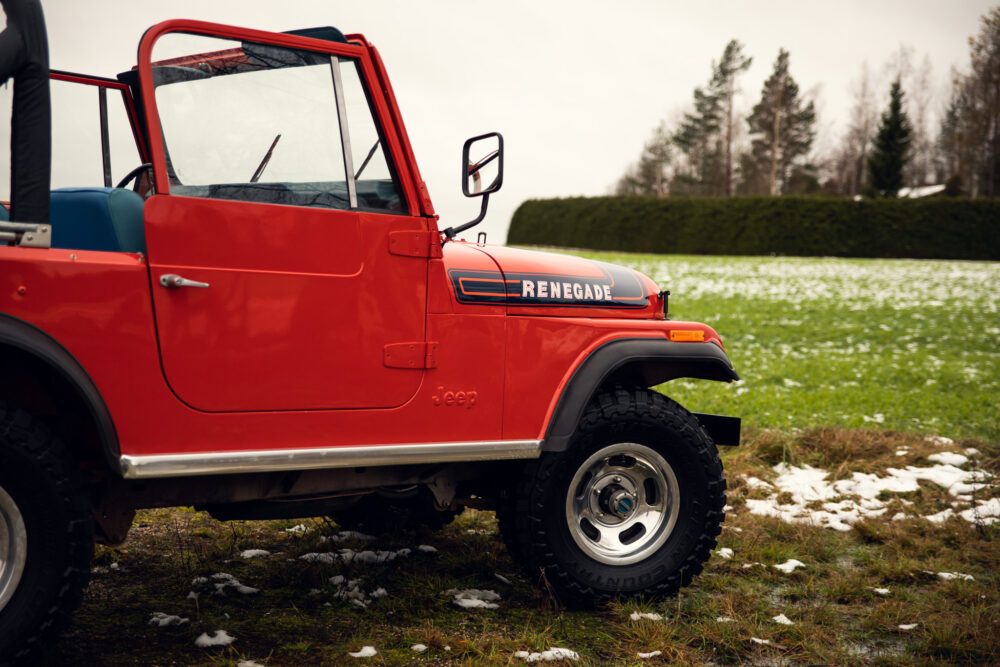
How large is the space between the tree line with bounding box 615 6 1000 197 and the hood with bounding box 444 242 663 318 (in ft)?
140

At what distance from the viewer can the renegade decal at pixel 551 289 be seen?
3.18 m

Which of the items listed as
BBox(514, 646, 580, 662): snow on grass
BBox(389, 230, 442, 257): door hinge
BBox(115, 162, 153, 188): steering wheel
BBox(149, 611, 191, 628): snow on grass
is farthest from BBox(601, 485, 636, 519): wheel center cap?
BBox(115, 162, 153, 188): steering wheel

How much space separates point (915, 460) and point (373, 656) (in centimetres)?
449

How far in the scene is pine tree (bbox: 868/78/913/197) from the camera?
4750cm

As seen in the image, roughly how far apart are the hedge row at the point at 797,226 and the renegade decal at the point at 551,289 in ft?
107

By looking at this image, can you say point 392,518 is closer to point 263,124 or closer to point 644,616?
point 644,616

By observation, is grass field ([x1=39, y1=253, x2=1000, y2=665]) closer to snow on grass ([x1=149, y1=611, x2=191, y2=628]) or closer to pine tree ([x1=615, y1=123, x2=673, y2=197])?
snow on grass ([x1=149, y1=611, x2=191, y2=628])

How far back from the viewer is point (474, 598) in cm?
351

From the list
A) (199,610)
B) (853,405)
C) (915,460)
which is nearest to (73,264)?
(199,610)

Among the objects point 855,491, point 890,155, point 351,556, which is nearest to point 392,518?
point 351,556

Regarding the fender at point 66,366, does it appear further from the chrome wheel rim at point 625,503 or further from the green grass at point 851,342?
the green grass at point 851,342

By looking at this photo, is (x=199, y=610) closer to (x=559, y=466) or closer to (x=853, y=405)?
(x=559, y=466)

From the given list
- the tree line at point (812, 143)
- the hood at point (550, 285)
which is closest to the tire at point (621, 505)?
the hood at point (550, 285)

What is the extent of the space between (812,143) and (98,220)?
182ft
